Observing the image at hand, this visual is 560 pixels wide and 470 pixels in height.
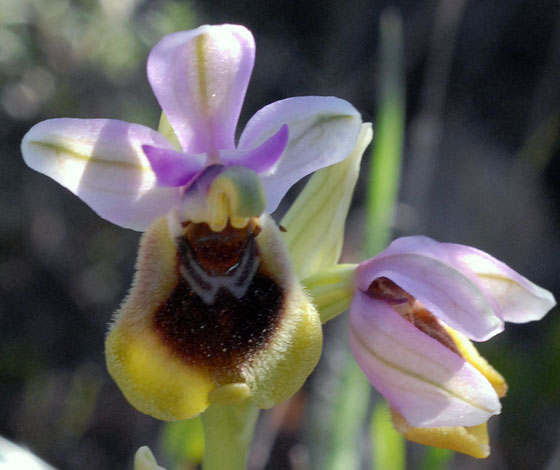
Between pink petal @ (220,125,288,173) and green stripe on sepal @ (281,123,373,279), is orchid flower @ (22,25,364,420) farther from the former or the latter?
green stripe on sepal @ (281,123,373,279)

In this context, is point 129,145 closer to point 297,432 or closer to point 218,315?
point 218,315

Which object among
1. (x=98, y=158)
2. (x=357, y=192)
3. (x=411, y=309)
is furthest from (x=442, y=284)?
(x=357, y=192)

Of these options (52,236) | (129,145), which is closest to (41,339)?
(52,236)

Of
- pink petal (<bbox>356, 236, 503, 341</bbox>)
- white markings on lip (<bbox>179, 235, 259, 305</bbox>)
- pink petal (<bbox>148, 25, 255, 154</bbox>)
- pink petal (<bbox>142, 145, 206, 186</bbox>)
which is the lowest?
pink petal (<bbox>356, 236, 503, 341</bbox>)

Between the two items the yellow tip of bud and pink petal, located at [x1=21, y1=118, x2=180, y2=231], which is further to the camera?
the yellow tip of bud

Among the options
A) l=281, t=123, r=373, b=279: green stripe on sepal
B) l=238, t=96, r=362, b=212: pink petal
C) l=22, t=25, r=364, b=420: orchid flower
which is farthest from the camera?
l=281, t=123, r=373, b=279: green stripe on sepal

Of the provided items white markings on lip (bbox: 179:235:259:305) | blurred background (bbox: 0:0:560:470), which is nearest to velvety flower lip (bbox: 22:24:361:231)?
white markings on lip (bbox: 179:235:259:305)
